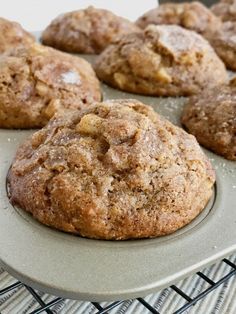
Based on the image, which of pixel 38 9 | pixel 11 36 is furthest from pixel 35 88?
pixel 38 9

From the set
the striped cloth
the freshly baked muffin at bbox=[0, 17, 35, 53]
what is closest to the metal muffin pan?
the striped cloth

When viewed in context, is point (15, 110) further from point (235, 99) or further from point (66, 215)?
point (235, 99)

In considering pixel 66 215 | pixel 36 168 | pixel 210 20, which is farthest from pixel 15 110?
pixel 210 20

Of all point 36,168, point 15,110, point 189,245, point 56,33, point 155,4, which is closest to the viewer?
point 189,245

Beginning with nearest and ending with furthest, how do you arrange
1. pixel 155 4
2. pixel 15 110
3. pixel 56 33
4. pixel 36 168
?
pixel 36 168, pixel 15 110, pixel 56 33, pixel 155 4

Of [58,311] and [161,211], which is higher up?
[161,211]

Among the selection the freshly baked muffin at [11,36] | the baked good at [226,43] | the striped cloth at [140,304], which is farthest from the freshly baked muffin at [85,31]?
the striped cloth at [140,304]
